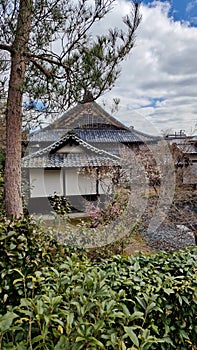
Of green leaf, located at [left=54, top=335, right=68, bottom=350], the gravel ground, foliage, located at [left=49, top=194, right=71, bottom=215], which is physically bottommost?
the gravel ground

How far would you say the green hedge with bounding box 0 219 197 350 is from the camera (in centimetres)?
95

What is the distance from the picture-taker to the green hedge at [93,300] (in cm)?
95

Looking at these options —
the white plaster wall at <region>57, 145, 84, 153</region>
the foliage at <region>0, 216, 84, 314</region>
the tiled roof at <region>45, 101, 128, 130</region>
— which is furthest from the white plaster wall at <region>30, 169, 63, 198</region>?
the foliage at <region>0, 216, 84, 314</region>

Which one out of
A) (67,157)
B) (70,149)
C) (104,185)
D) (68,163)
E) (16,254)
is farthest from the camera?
(70,149)

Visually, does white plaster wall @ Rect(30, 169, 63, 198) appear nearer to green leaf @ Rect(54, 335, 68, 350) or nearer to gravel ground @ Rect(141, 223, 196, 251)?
gravel ground @ Rect(141, 223, 196, 251)

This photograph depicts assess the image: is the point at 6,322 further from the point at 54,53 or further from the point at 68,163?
the point at 68,163

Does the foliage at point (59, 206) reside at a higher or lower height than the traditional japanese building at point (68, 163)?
lower

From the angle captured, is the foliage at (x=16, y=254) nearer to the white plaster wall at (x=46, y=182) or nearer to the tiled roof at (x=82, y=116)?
the tiled roof at (x=82, y=116)

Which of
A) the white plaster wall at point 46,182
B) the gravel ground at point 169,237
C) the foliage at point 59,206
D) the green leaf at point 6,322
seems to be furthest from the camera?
the white plaster wall at point 46,182

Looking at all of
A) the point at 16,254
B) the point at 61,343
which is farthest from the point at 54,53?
the point at 61,343

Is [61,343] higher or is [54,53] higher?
[54,53]

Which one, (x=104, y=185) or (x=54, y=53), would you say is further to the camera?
(x=104, y=185)

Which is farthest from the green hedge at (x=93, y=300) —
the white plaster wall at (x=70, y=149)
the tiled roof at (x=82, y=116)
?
the white plaster wall at (x=70, y=149)

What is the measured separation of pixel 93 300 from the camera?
3.45 ft
